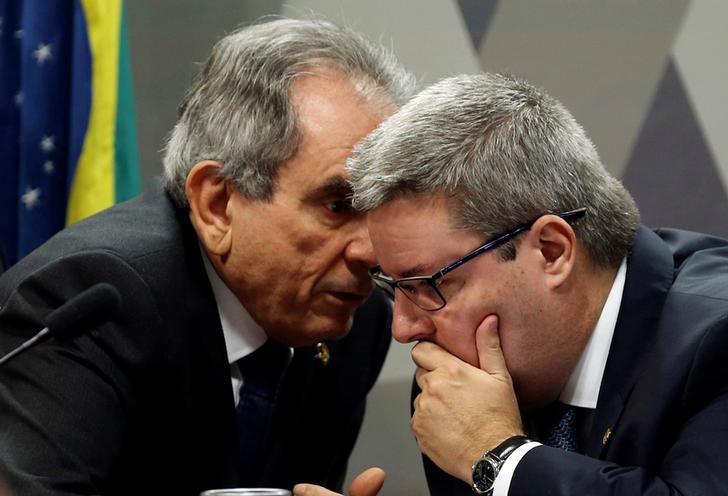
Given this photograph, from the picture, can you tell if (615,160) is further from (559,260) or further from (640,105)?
(559,260)

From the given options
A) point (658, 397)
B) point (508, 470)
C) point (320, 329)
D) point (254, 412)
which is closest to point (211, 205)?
point (320, 329)

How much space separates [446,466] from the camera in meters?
2.14

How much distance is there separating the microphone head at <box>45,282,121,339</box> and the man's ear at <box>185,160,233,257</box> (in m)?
0.85

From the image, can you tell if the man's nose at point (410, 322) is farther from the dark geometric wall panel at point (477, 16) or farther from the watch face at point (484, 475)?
the dark geometric wall panel at point (477, 16)

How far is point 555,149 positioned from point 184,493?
1.20m

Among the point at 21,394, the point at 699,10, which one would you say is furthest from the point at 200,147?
the point at 699,10

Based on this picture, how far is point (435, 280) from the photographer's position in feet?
7.00

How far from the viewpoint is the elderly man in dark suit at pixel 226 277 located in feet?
7.77

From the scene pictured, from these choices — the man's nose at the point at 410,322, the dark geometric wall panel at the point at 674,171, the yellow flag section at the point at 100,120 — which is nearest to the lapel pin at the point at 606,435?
the man's nose at the point at 410,322

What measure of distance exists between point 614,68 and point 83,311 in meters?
2.64

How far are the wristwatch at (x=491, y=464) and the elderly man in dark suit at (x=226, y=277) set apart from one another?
0.71 meters

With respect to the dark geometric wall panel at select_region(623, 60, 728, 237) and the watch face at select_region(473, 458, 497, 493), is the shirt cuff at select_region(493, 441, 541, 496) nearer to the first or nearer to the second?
the watch face at select_region(473, 458, 497, 493)

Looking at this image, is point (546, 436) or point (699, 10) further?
point (699, 10)

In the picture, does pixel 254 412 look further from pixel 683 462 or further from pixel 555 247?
pixel 683 462
